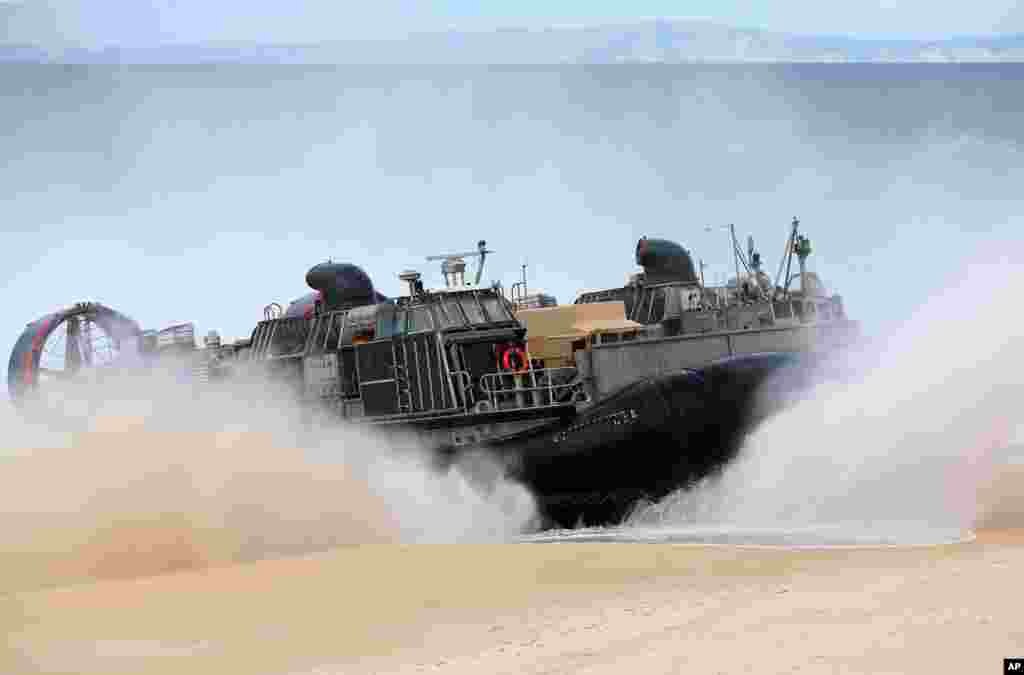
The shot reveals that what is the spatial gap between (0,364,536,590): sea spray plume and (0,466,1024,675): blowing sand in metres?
1.03

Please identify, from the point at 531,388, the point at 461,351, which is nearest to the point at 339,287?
the point at 461,351

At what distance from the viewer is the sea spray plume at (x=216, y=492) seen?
56.5 ft

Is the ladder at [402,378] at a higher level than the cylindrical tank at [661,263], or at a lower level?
lower

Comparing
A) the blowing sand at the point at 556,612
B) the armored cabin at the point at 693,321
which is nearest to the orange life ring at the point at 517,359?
the armored cabin at the point at 693,321

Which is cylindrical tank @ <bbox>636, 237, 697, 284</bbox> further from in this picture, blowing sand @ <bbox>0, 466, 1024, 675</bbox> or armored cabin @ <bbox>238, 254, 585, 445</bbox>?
blowing sand @ <bbox>0, 466, 1024, 675</bbox>

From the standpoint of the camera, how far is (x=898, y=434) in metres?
18.2

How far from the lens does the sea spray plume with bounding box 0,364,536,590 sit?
17219 millimetres

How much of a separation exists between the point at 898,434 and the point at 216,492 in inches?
297

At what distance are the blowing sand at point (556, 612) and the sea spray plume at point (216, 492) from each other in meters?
1.03

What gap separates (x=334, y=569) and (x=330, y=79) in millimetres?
45692

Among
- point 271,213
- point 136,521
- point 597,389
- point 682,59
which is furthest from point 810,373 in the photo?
point 682,59

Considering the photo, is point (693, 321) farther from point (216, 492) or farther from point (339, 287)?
point (216, 492)

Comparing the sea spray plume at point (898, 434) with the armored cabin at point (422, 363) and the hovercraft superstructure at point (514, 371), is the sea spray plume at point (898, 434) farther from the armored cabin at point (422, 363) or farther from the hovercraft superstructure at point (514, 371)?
the armored cabin at point (422, 363)

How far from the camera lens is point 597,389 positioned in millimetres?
20734
